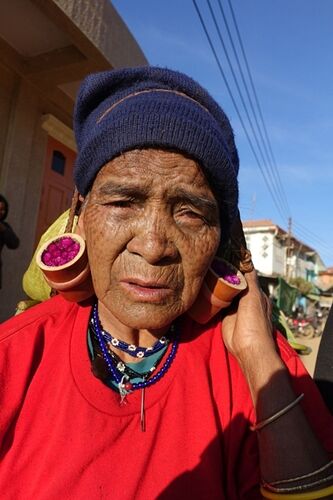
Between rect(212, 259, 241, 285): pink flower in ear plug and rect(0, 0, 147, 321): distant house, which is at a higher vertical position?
rect(0, 0, 147, 321): distant house

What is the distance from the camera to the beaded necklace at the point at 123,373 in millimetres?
1330

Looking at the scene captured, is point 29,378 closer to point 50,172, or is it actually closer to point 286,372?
point 286,372

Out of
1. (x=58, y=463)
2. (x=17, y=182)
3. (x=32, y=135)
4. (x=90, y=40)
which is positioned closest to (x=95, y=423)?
(x=58, y=463)

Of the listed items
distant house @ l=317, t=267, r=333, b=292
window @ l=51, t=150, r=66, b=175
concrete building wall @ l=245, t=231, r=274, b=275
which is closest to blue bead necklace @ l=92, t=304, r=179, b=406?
window @ l=51, t=150, r=66, b=175

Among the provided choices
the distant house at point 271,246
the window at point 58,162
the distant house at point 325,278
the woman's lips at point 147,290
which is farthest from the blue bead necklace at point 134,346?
the distant house at point 325,278

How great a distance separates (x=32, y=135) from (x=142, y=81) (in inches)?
196

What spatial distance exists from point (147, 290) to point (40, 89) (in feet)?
18.2

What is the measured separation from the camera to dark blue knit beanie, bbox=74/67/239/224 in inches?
49.7

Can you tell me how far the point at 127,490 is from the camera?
1.15 metres

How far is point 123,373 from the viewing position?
1408mm

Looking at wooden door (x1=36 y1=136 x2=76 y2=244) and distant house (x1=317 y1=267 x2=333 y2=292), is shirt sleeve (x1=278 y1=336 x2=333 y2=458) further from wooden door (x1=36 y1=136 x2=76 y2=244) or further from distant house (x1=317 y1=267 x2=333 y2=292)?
distant house (x1=317 y1=267 x2=333 y2=292)

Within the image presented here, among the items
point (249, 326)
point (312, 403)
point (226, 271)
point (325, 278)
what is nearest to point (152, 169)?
point (226, 271)

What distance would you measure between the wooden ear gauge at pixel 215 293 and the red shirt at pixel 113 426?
16 centimetres

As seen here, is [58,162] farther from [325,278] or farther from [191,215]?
[325,278]
